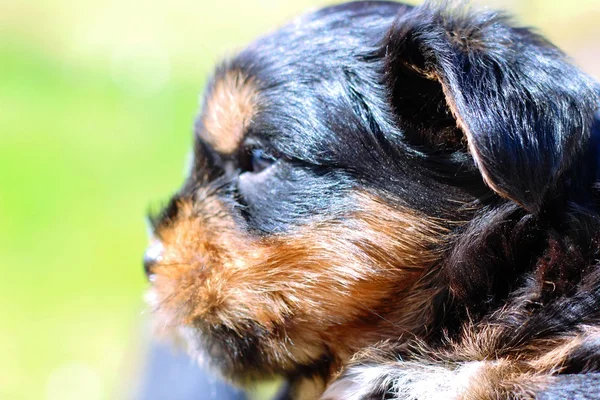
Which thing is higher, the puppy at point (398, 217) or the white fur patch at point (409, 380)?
the puppy at point (398, 217)

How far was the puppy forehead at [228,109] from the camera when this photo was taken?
7.63 ft

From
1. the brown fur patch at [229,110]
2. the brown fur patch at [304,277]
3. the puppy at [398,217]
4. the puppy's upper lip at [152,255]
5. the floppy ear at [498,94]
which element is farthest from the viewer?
the puppy's upper lip at [152,255]

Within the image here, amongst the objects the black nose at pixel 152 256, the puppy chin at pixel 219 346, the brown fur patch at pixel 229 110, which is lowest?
the puppy chin at pixel 219 346

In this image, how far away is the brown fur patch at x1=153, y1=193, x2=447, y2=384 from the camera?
2.11 metres

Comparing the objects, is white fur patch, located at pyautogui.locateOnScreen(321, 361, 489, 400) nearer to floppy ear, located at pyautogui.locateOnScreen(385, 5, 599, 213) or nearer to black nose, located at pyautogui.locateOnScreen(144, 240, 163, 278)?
floppy ear, located at pyautogui.locateOnScreen(385, 5, 599, 213)

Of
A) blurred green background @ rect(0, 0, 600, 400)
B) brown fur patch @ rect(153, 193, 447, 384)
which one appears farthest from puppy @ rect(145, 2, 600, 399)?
blurred green background @ rect(0, 0, 600, 400)

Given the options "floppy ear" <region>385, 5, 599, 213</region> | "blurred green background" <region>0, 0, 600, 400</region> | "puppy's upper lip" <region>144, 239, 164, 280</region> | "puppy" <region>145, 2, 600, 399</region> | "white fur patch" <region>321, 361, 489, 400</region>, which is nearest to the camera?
"floppy ear" <region>385, 5, 599, 213</region>

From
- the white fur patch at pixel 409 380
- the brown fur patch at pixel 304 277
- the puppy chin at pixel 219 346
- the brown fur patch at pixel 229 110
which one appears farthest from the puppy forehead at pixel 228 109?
the white fur patch at pixel 409 380

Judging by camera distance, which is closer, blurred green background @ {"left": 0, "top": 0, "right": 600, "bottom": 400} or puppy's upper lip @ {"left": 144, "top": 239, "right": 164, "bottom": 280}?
puppy's upper lip @ {"left": 144, "top": 239, "right": 164, "bottom": 280}

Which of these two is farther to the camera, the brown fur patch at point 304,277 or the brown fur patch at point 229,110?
the brown fur patch at point 229,110

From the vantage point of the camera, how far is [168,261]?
237 cm

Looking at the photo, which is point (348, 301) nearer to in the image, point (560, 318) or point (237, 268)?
point (237, 268)

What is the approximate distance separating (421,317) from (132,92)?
936 centimetres

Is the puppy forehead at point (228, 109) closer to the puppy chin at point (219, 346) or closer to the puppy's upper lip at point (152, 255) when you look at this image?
the puppy's upper lip at point (152, 255)
